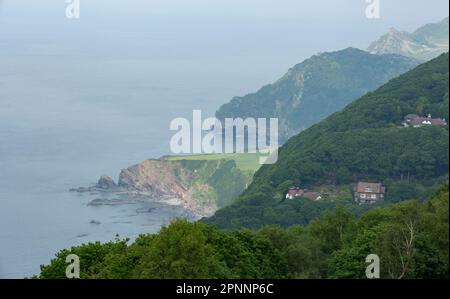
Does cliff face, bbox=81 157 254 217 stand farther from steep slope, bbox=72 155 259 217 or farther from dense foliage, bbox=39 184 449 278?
dense foliage, bbox=39 184 449 278

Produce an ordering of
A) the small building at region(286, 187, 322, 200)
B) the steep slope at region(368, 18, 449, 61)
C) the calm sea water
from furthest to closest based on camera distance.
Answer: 1. the steep slope at region(368, 18, 449, 61)
2. the calm sea water
3. the small building at region(286, 187, 322, 200)

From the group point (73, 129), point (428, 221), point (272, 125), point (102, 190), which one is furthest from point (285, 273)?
point (272, 125)

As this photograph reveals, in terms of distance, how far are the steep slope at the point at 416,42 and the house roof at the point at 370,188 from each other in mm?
35861

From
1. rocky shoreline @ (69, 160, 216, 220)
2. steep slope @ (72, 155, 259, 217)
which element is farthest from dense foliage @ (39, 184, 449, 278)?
rocky shoreline @ (69, 160, 216, 220)

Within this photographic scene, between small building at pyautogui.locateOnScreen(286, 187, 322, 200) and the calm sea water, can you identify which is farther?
the calm sea water

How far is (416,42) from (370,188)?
40410mm

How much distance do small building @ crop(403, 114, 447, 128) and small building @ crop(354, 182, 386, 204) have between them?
3.13 meters

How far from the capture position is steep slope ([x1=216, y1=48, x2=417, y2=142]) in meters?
44.6

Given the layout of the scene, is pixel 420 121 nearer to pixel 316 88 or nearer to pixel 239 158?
pixel 239 158

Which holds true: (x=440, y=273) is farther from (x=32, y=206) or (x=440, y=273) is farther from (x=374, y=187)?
(x=32, y=206)

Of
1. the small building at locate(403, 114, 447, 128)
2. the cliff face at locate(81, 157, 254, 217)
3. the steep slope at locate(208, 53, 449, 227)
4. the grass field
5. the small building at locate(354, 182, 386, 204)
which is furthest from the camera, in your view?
the grass field

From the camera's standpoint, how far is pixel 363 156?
74.0 feet
